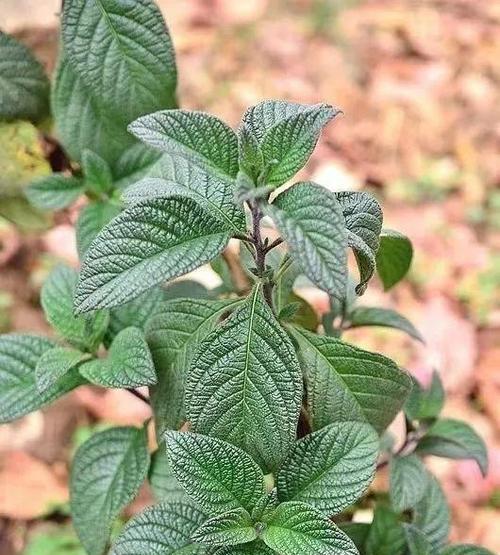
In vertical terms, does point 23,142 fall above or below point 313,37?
below

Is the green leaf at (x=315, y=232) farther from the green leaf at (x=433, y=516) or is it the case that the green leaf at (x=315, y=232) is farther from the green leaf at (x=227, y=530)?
the green leaf at (x=433, y=516)

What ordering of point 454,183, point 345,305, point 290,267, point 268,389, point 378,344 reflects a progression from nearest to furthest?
point 268,389, point 290,267, point 345,305, point 378,344, point 454,183

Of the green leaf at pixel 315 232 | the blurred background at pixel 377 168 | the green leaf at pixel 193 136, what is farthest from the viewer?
the blurred background at pixel 377 168

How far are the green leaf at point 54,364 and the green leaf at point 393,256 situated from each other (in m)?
0.30

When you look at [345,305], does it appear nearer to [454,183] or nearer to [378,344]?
[378,344]

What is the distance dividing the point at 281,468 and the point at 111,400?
3.93 feet

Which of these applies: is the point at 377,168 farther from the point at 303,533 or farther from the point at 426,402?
the point at 303,533

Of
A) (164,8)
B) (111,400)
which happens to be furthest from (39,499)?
(164,8)

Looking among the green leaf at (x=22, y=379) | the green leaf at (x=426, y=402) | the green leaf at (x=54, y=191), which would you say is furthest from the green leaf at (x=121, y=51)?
the green leaf at (x=426, y=402)

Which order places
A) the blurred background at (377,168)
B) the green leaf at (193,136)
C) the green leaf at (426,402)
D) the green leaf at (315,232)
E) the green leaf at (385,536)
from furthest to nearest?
the blurred background at (377,168)
the green leaf at (426,402)
the green leaf at (385,536)
the green leaf at (193,136)
the green leaf at (315,232)

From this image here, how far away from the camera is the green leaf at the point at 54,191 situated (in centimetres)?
105

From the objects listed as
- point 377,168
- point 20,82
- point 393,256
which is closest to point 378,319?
→ point 393,256

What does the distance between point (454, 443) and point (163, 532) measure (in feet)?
1.32

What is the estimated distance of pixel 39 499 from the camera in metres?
1.75
